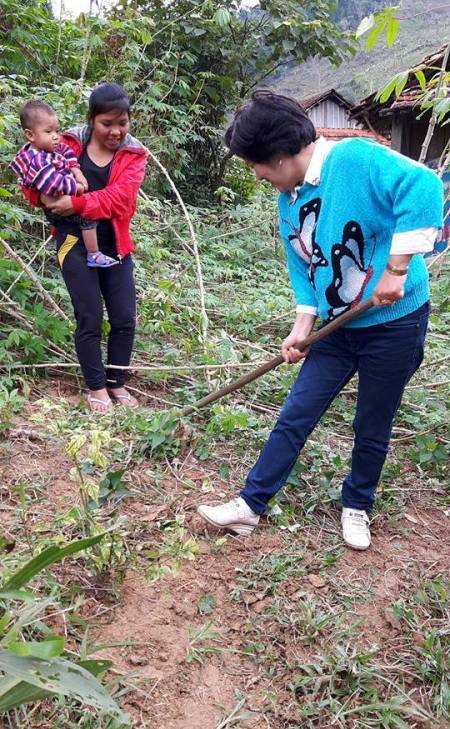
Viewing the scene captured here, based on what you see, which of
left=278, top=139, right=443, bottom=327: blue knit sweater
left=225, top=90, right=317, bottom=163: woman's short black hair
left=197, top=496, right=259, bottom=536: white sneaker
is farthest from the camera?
left=197, top=496, right=259, bottom=536: white sneaker

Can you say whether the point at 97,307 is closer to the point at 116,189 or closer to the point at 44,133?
the point at 116,189

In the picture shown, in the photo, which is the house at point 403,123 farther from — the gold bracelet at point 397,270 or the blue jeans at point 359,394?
the gold bracelet at point 397,270

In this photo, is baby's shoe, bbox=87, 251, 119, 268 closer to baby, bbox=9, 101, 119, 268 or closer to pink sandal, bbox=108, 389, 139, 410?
baby, bbox=9, 101, 119, 268

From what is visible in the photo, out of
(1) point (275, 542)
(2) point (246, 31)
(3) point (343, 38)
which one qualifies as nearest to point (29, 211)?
(1) point (275, 542)

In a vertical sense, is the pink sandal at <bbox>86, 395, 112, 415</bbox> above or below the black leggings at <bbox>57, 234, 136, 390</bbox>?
below

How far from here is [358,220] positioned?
1944 mm

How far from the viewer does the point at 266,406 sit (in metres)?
3.44

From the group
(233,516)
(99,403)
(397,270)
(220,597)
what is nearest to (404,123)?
(99,403)

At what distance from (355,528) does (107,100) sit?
2160 millimetres

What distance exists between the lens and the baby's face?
2.83 meters

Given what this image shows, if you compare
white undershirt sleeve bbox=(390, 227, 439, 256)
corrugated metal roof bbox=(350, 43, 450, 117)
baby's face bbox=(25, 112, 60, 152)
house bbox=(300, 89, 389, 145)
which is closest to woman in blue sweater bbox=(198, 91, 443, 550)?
white undershirt sleeve bbox=(390, 227, 439, 256)

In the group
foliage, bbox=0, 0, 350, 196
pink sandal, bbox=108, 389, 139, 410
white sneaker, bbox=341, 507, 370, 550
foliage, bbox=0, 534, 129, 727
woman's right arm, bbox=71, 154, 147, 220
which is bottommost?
white sneaker, bbox=341, 507, 370, 550

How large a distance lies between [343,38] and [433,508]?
8.28m

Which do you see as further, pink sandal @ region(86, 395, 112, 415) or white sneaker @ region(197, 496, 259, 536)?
pink sandal @ region(86, 395, 112, 415)
